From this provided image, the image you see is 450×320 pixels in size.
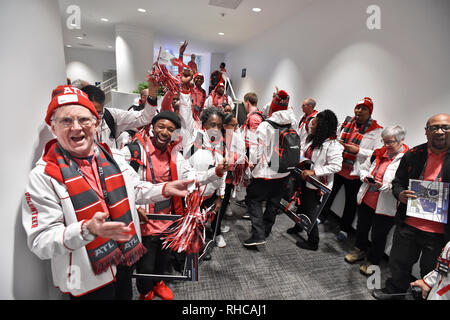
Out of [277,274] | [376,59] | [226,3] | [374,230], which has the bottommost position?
[277,274]

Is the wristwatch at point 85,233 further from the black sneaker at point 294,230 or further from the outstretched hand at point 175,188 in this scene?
the black sneaker at point 294,230

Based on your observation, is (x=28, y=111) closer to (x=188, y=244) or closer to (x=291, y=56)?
(x=188, y=244)

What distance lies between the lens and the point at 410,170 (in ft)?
6.00

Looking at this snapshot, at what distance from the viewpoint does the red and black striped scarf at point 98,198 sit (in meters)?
0.99

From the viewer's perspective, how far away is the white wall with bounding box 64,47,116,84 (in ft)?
42.2

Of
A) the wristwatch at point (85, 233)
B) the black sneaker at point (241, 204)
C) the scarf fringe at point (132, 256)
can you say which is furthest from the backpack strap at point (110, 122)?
the black sneaker at point (241, 204)

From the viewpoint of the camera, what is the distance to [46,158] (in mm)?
991

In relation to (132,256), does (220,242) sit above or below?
below

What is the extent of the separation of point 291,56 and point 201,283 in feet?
17.4

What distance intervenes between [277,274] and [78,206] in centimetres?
211

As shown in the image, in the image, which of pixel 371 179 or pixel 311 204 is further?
pixel 311 204

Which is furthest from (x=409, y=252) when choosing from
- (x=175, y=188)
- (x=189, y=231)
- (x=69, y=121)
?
(x=69, y=121)

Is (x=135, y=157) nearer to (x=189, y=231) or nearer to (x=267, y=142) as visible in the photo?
(x=189, y=231)

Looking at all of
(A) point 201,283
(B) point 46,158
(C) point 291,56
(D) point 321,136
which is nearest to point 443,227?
(D) point 321,136
